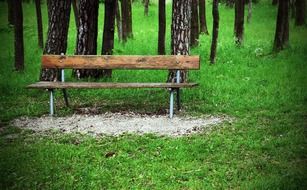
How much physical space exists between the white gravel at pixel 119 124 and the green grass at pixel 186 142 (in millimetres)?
324

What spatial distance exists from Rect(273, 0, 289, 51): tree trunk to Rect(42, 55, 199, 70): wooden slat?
7.49 meters

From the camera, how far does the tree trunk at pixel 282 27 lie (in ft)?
50.6

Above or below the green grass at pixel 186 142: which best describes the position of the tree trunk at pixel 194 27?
above

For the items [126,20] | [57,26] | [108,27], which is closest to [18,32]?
[57,26]

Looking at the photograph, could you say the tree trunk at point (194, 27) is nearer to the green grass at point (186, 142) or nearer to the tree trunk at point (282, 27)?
the tree trunk at point (282, 27)

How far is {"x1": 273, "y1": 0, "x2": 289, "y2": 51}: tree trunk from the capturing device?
50.6 ft

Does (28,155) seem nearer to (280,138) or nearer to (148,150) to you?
(148,150)

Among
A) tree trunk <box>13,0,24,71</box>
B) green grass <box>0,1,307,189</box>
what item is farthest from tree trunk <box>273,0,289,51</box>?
tree trunk <box>13,0,24,71</box>

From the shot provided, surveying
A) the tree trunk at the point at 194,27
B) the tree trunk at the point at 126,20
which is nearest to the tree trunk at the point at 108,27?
the tree trunk at the point at 194,27

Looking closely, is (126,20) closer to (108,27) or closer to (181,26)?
(108,27)

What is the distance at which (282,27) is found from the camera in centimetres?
1574

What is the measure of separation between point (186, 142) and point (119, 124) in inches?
65.2

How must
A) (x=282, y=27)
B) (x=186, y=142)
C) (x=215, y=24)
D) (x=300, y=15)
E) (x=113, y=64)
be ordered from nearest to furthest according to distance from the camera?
(x=186, y=142), (x=113, y=64), (x=215, y=24), (x=282, y=27), (x=300, y=15)

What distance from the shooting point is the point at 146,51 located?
1775 cm
